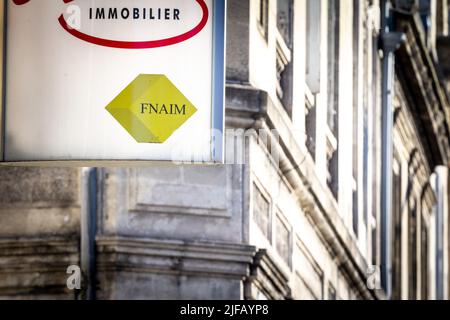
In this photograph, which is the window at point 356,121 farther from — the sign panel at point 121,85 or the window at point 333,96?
the sign panel at point 121,85

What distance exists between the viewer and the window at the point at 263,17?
24.5 meters

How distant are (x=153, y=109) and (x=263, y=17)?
4.50 metres

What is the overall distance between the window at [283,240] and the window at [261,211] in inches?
22.2

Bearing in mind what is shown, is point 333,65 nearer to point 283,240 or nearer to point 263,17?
point 283,240

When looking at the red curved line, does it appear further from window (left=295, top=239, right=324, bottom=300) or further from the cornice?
window (left=295, top=239, right=324, bottom=300)

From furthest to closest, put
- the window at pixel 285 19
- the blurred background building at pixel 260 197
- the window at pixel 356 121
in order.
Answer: the window at pixel 356 121, the window at pixel 285 19, the blurred background building at pixel 260 197

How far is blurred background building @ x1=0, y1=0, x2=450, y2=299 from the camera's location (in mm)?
22875

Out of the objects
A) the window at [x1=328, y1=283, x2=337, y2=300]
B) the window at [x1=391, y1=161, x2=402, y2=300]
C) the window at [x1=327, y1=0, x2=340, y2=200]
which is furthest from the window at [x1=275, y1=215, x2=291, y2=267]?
the window at [x1=391, y1=161, x2=402, y2=300]

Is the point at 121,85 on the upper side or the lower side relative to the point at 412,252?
upper

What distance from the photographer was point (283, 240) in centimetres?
2527

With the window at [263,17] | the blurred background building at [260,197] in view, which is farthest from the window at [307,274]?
the window at [263,17]

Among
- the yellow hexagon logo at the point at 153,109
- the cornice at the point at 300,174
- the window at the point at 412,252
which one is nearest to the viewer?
the yellow hexagon logo at the point at 153,109

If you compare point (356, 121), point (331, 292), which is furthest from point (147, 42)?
point (356, 121)
